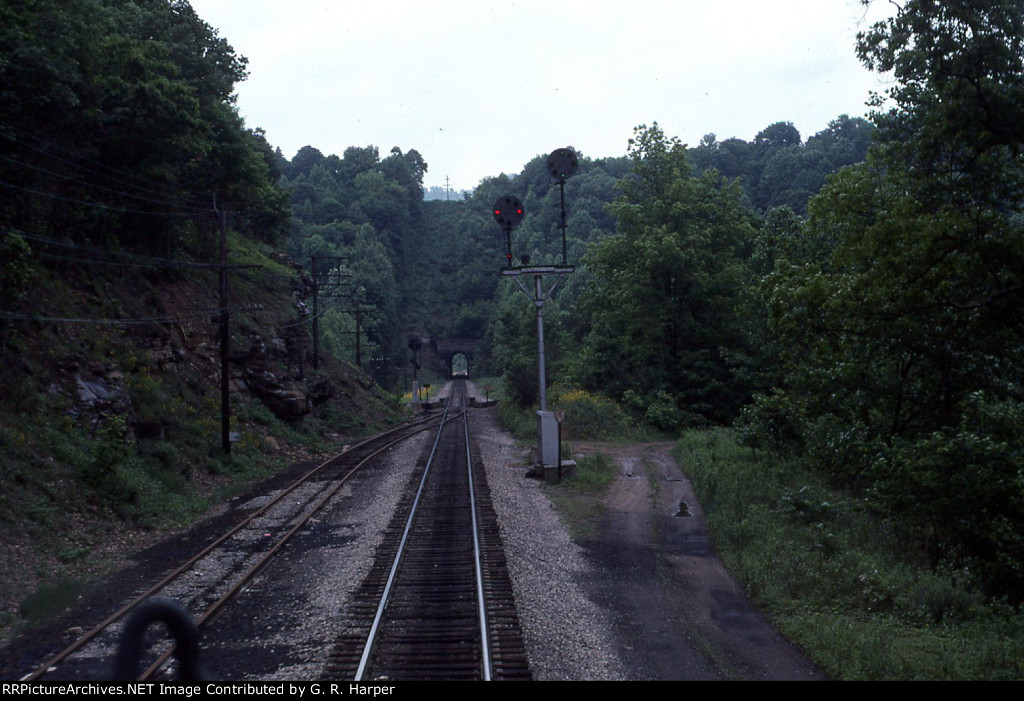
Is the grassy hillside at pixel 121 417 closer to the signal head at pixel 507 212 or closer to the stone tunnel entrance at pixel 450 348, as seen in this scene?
the signal head at pixel 507 212

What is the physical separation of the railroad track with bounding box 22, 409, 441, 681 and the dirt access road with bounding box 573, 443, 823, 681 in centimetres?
530

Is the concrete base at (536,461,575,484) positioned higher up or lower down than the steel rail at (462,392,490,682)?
lower down

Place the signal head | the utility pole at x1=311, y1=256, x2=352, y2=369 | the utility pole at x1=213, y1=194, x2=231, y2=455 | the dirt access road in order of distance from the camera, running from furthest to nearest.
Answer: the utility pole at x1=311, y1=256, x2=352, y2=369 < the utility pole at x1=213, y1=194, x2=231, y2=455 < the signal head < the dirt access road

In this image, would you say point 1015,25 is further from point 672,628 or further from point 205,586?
point 205,586

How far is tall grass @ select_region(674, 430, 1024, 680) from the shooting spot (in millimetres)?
7934

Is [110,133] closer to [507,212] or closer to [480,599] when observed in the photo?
[507,212]

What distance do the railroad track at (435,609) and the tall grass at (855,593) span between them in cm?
371

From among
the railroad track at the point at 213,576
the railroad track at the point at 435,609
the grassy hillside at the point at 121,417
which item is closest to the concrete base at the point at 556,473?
the railroad track at the point at 435,609

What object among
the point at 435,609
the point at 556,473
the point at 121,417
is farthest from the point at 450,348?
the point at 435,609

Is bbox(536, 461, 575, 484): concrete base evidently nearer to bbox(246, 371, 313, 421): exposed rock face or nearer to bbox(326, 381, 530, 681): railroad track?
bbox(326, 381, 530, 681): railroad track

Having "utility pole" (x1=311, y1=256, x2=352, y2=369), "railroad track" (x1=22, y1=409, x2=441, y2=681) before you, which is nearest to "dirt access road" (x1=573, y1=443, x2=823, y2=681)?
"railroad track" (x1=22, y1=409, x2=441, y2=681)

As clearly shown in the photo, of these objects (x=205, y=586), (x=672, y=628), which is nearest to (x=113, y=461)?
(x=205, y=586)

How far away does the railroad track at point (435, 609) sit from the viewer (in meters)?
7.95

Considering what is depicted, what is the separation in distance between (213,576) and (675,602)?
24.1 feet
